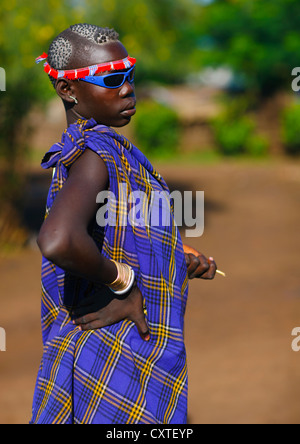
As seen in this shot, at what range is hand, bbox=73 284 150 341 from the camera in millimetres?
1920

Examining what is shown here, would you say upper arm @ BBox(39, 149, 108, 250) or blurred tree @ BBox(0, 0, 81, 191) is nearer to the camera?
upper arm @ BBox(39, 149, 108, 250)

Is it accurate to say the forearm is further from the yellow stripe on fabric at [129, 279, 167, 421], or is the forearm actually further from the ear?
the ear

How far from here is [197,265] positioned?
7.40 feet

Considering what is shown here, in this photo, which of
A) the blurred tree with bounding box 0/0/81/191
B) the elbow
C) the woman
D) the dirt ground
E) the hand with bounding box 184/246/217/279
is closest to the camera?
the elbow

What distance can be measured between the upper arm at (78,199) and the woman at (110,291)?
2cm

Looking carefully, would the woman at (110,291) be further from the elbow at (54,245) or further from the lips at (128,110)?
the elbow at (54,245)

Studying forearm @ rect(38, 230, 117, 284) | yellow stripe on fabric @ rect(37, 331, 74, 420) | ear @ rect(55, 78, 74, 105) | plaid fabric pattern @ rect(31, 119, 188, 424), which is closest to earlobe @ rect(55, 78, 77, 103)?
ear @ rect(55, 78, 74, 105)

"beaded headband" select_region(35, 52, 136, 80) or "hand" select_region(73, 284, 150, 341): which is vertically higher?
"beaded headband" select_region(35, 52, 136, 80)

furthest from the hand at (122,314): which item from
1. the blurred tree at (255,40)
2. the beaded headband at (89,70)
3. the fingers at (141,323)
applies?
the blurred tree at (255,40)

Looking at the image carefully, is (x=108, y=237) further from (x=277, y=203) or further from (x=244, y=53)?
(x=244, y=53)

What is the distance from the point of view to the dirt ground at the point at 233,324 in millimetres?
4754

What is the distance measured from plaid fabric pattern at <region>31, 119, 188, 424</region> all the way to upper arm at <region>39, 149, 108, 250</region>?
5 centimetres

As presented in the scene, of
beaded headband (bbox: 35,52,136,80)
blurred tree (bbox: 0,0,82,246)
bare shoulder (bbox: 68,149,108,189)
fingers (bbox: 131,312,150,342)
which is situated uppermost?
blurred tree (bbox: 0,0,82,246)

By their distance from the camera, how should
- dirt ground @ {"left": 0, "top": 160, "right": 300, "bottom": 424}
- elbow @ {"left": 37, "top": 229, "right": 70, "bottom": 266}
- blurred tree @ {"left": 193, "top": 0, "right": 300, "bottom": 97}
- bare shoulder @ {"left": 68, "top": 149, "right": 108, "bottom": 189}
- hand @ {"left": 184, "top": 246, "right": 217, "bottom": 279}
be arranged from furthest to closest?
1. blurred tree @ {"left": 193, "top": 0, "right": 300, "bottom": 97}
2. dirt ground @ {"left": 0, "top": 160, "right": 300, "bottom": 424}
3. hand @ {"left": 184, "top": 246, "right": 217, "bottom": 279}
4. bare shoulder @ {"left": 68, "top": 149, "right": 108, "bottom": 189}
5. elbow @ {"left": 37, "top": 229, "right": 70, "bottom": 266}
